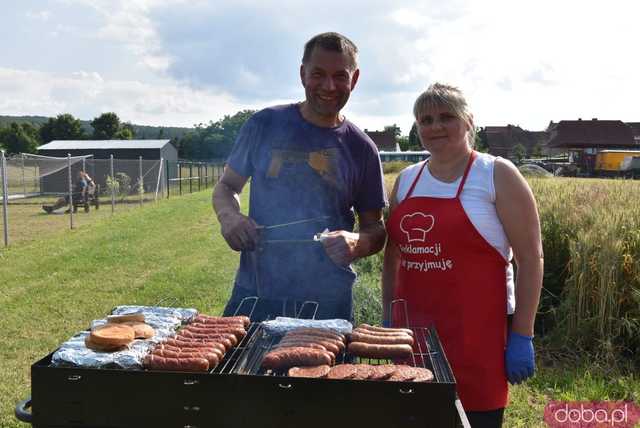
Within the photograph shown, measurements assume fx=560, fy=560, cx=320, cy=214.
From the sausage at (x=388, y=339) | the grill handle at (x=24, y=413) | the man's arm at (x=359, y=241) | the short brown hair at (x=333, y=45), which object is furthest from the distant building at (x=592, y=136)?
the grill handle at (x=24, y=413)

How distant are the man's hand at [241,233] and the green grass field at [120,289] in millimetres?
717

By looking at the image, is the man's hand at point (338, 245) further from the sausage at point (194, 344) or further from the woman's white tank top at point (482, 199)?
the sausage at point (194, 344)

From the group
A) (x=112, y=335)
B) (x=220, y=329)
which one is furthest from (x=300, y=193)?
(x=112, y=335)

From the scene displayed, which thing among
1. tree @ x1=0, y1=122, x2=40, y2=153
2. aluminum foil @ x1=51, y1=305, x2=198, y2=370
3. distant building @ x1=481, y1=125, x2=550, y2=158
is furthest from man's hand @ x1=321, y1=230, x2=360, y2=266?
distant building @ x1=481, y1=125, x2=550, y2=158

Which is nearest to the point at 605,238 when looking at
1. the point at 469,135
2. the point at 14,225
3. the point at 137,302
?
the point at 469,135

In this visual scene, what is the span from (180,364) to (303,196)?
136cm

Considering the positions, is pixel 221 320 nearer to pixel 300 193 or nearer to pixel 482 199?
pixel 300 193

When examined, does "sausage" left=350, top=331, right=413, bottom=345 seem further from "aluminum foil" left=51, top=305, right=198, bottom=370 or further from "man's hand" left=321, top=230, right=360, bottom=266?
"aluminum foil" left=51, top=305, right=198, bottom=370

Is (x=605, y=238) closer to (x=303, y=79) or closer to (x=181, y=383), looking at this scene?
(x=303, y=79)

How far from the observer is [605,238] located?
5512mm

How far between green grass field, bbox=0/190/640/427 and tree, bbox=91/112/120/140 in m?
70.0

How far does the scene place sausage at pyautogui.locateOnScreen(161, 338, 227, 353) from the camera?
2.40m

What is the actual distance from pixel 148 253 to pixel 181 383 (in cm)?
1055

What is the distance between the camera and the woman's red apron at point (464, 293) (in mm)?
2717
